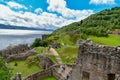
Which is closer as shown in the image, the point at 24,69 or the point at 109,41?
the point at 109,41

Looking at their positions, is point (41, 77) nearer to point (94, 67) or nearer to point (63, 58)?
point (63, 58)

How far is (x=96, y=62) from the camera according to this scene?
2094cm

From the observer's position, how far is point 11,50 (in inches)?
3671

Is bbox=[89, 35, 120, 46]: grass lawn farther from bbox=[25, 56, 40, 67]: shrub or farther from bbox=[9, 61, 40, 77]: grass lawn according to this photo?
bbox=[9, 61, 40, 77]: grass lawn

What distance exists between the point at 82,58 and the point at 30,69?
47.9 meters

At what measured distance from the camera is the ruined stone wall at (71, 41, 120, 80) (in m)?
20.0

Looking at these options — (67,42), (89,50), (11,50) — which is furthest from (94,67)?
(67,42)

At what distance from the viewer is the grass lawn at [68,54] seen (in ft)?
241

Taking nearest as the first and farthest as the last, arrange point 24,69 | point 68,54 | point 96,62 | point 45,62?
1. point 96,62
2. point 24,69
3. point 45,62
4. point 68,54

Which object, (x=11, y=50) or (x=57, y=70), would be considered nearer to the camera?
(x=57, y=70)

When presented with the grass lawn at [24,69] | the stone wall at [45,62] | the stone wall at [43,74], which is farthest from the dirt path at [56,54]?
the stone wall at [43,74]

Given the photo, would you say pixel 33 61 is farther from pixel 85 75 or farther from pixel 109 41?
pixel 85 75

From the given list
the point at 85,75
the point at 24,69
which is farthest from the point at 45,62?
the point at 85,75

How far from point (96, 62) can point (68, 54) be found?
187 feet
